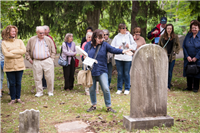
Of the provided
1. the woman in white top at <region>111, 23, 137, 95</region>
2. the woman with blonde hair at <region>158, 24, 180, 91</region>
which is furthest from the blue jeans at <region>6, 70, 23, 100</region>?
the woman with blonde hair at <region>158, 24, 180, 91</region>

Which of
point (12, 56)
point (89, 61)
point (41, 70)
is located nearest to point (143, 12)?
point (41, 70)

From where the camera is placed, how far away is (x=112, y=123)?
5070mm

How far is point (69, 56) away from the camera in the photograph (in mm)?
8711

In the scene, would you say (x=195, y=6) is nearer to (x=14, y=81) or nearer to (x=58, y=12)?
(x=58, y=12)

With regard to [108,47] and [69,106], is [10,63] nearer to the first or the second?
[69,106]

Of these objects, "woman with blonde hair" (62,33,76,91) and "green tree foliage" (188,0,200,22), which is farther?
"woman with blonde hair" (62,33,76,91)

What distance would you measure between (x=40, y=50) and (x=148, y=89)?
14.0ft

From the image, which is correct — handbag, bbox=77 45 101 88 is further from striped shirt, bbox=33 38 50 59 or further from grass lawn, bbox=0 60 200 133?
striped shirt, bbox=33 38 50 59

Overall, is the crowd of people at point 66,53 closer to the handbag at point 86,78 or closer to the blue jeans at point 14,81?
the blue jeans at point 14,81

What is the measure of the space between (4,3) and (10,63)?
9.00 ft

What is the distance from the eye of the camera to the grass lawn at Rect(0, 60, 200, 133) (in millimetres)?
4938

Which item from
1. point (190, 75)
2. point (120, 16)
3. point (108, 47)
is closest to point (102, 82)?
point (108, 47)

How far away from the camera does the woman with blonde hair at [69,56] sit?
28.1ft

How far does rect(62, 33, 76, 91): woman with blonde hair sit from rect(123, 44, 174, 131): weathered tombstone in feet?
14.2
